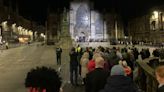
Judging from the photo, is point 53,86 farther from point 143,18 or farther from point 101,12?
point 101,12

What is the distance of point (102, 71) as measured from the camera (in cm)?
884

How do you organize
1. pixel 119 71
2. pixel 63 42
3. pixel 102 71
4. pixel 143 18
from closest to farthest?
1. pixel 119 71
2. pixel 102 71
3. pixel 63 42
4. pixel 143 18

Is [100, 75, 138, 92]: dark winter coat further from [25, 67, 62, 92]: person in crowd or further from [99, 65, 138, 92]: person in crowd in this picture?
[25, 67, 62, 92]: person in crowd

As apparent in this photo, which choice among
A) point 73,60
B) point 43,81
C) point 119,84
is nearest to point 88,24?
point 73,60

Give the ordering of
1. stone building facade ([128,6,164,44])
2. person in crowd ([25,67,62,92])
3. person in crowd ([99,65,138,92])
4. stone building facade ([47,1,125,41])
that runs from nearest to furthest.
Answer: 1. person in crowd ([25,67,62,92])
2. person in crowd ([99,65,138,92])
3. stone building facade ([128,6,164,44])
4. stone building facade ([47,1,125,41])

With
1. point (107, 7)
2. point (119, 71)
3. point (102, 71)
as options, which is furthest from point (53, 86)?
point (107, 7)

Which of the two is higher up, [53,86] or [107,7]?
[107,7]

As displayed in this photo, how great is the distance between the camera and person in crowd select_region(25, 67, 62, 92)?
511cm

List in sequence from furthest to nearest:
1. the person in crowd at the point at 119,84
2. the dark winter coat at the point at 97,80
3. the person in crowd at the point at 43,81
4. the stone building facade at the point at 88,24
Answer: the stone building facade at the point at 88,24
the dark winter coat at the point at 97,80
the person in crowd at the point at 119,84
the person in crowd at the point at 43,81

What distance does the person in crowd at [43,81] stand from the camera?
16.8ft

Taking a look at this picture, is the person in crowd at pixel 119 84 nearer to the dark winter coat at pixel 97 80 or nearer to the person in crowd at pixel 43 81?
the person in crowd at pixel 43 81

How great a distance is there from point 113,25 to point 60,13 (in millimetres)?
25028

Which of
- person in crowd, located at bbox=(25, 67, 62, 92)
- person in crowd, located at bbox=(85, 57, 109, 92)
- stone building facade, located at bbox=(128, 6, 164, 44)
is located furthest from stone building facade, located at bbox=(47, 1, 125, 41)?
person in crowd, located at bbox=(25, 67, 62, 92)

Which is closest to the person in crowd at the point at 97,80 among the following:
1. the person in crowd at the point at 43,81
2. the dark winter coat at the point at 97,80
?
the dark winter coat at the point at 97,80
